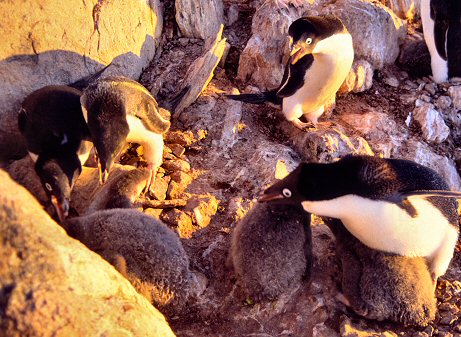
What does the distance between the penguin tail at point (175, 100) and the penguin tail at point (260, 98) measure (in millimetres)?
307

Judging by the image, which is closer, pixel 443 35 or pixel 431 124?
pixel 431 124

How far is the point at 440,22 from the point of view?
4215 millimetres

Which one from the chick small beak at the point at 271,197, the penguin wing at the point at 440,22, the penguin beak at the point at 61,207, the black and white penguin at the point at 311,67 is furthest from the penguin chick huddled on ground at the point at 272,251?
the penguin wing at the point at 440,22

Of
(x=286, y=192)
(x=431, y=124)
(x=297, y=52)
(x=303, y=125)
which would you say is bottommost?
(x=431, y=124)

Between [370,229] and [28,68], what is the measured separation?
2.20 meters

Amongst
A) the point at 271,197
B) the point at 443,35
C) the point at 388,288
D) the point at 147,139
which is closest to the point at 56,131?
the point at 147,139

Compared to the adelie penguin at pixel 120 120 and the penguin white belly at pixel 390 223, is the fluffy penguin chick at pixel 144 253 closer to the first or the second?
the adelie penguin at pixel 120 120

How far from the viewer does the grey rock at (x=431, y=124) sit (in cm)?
366

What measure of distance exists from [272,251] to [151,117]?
113 centimetres

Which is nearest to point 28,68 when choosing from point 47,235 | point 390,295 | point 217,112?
point 217,112

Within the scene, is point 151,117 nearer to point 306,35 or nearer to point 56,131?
point 56,131

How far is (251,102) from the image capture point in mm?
3525

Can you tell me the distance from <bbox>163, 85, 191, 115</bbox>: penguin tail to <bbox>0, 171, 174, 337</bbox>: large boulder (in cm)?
200

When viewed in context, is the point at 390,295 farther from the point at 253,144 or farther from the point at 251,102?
the point at 251,102
